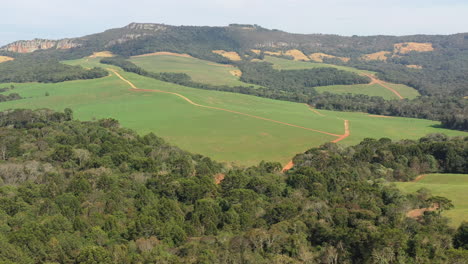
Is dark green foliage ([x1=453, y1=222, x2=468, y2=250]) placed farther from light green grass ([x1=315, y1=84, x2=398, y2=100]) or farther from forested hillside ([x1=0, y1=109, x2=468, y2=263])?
light green grass ([x1=315, y1=84, x2=398, y2=100])

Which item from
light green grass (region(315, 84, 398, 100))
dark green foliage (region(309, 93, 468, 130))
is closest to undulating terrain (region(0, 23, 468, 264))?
dark green foliage (region(309, 93, 468, 130))

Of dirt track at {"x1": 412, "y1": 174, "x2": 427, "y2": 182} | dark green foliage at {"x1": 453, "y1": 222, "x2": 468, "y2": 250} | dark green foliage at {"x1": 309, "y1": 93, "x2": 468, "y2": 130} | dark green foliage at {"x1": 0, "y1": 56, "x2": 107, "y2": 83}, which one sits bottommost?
dirt track at {"x1": 412, "y1": 174, "x2": 427, "y2": 182}

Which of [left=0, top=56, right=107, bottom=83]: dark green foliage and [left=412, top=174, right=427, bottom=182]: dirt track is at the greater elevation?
[left=0, top=56, right=107, bottom=83]: dark green foliage

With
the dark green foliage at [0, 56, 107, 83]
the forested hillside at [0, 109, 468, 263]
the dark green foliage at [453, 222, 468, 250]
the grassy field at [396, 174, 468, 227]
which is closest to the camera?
the forested hillside at [0, 109, 468, 263]

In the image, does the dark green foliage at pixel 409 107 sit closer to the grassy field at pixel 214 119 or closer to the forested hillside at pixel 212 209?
the grassy field at pixel 214 119

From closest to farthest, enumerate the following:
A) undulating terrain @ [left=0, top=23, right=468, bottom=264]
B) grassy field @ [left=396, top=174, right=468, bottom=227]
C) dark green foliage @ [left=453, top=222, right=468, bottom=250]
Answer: undulating terrain @ [left=0, top=23, right=468, bottom=264] → dark green foliage @ [left=453, top=222, right=468, bottom=250] → grassy field @ [left=396, top=174, right=468, bottom=227]

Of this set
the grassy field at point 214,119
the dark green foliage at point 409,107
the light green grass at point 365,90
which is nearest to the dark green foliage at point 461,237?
the grassy field at point 214,119
